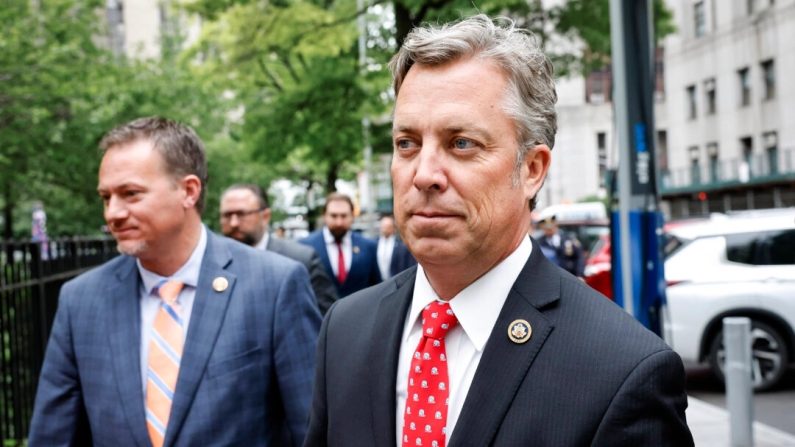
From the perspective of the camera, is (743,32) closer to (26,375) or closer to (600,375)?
(26,375)

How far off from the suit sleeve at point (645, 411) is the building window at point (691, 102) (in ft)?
155

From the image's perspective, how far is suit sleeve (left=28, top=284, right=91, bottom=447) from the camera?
3.34 meters

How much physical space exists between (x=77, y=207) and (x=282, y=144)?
11.4 metres

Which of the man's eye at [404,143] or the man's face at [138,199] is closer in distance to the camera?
the man's eye at [404,143]

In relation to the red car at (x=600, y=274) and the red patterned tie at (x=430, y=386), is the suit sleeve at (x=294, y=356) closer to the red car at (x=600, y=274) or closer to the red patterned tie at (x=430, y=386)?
the red patterned tie at (x=430, y=386)

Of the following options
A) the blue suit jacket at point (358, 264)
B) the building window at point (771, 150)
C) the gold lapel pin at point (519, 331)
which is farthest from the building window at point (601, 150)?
the gold lapel pin at point (519, 331)

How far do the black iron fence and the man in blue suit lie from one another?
3.03 meters

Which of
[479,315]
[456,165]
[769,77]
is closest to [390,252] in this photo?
[479,315]

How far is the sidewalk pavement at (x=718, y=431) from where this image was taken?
7777 millimetres

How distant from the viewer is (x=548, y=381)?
76.2 inches

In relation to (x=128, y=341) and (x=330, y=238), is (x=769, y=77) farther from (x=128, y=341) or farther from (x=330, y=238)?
(x=128, y=341)

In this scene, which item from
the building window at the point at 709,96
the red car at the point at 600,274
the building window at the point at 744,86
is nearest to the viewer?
the red car at the point at 600,274

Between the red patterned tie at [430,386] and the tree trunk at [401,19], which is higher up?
the tree trunk at [401,19]

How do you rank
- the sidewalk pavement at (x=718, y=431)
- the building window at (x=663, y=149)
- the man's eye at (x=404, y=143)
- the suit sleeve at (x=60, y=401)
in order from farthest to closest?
the building window at (x=663, y=149), the sidewalk pavement at (x=718, y=431), the suit sleeve at (x=60, y=401), the man's eye at (x=404, y=143)
